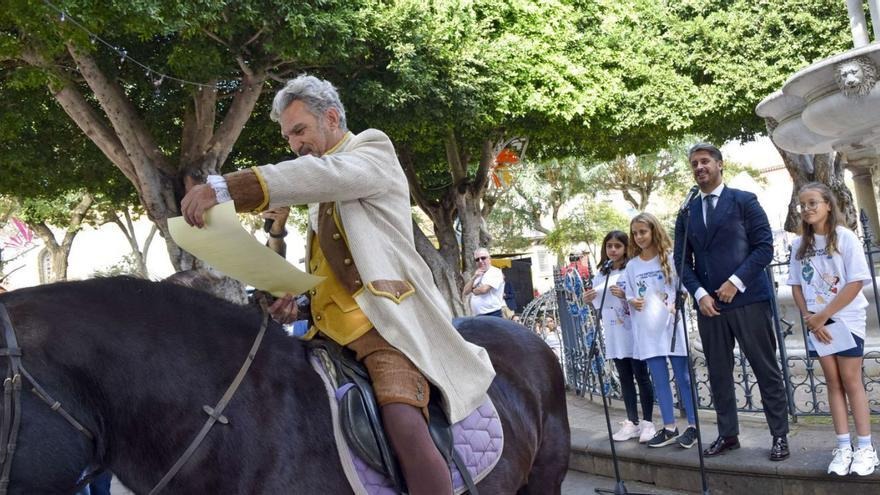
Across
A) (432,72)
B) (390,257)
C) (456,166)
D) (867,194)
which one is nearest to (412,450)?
Result: (390,257)

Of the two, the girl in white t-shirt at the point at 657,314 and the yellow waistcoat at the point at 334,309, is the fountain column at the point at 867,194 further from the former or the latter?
the yellow waistcoat at the point at 334,309

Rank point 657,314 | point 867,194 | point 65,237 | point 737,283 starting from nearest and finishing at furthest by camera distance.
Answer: point 737,283
point 657,314
point 867,194
point 65,237

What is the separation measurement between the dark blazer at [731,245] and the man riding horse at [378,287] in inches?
129

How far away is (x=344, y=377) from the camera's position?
109 inches

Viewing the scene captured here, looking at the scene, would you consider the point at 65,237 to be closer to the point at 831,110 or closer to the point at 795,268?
the point at 831,110

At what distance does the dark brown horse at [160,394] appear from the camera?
2.13 metres

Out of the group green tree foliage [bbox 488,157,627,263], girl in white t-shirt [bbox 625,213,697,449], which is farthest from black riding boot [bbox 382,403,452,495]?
green tree foliage [bbox 488,157,627,263]

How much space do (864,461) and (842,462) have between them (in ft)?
0.42

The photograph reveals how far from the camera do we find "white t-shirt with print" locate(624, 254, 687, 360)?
22.2 feet

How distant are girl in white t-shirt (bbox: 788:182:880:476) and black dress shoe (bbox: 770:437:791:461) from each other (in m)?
0.37

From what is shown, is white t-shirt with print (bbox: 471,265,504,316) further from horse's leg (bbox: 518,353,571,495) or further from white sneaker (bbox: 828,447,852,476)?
horse's leg (bbox: 518,353,571,495)

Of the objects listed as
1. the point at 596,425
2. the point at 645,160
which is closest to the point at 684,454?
the point at 596,425

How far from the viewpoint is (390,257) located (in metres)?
2.86

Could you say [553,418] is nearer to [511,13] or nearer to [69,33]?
[69,33]
